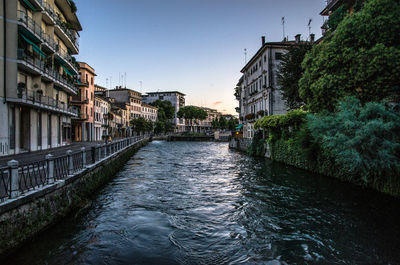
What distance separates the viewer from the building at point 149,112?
9231cm

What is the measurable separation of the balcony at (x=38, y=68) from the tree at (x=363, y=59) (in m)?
19.6

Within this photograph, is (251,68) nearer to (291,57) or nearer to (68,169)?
(291,57)

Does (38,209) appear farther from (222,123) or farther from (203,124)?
(203,124)

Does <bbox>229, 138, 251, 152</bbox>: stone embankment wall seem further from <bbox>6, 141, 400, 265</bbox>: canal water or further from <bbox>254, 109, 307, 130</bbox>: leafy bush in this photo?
<bbox>6, 141, 400, 265</bbox>: canal water

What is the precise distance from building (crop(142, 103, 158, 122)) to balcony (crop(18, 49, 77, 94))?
6466 cm

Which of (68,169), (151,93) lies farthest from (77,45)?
(151,93)

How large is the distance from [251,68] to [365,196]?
112 feet

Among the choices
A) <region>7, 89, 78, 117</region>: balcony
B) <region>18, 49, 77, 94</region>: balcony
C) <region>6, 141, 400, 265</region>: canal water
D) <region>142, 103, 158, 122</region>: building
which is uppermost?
<region>142, 103, 158, 122</region>: building

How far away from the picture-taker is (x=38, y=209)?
602 centimetres

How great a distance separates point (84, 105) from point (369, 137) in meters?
44.6

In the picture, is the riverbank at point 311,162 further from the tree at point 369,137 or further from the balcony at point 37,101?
the balcony at point 37,101

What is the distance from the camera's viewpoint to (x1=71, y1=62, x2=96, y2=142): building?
4356 cm

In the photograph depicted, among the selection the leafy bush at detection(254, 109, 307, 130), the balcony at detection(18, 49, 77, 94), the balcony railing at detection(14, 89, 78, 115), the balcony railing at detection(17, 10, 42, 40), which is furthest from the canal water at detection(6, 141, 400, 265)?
the balcony railing at detection(17, 10, 42, 40)

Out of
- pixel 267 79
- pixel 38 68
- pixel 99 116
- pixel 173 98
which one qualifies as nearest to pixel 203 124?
pixel 173 98
